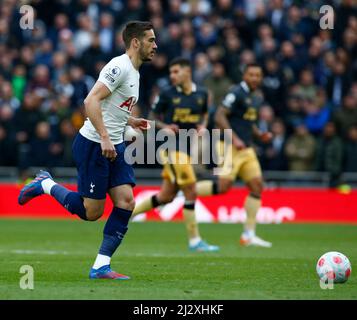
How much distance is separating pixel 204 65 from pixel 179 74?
785 cm

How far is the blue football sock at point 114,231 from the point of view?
10016 mm

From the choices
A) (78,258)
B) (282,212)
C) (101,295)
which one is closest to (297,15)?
(282,212)

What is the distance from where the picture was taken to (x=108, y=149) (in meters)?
9.48

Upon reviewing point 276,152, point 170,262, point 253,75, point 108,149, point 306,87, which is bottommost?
point 170,262

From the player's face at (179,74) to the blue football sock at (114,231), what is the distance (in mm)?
5360

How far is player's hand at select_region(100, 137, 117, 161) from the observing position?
9.48 metres

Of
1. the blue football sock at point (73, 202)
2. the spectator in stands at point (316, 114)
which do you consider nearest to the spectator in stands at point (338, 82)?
the spectator in stands at point (316, 114)

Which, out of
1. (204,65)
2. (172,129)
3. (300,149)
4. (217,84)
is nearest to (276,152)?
(300,149)

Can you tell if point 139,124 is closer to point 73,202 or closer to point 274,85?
point 73,202

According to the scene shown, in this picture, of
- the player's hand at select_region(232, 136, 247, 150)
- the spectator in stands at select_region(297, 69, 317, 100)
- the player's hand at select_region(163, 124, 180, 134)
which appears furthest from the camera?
the spectator in stands at select_region(297, 69, 317, 100)

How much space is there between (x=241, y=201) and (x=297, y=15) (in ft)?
18.4

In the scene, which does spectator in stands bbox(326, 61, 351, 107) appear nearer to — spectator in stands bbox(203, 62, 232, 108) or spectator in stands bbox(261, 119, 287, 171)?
spectator in stands bbox(261, 119, 287, 171)

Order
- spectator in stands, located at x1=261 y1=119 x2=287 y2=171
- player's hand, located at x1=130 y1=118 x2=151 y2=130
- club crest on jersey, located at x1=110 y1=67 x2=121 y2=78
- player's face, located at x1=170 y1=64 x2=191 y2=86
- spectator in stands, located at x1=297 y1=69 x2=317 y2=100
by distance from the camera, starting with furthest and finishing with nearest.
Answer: spectator in stands, located at x1=297 y1=69 x2=317 y2=100 → spectator in stands, located at x1=261 y1=119 x2=287 y2=171 → player's face, located at x1=170 y1=64 x2=191 y2=86 → player's hand, located at x1=130 y1=118 x2=151 y2=130 → club crest on jersey, located at x1=110 y1=67 x2=121 y2=78

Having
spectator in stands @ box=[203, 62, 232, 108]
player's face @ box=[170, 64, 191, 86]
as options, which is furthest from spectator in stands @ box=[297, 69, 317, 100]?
player's face @ box=[170, 64, 191, 86]
